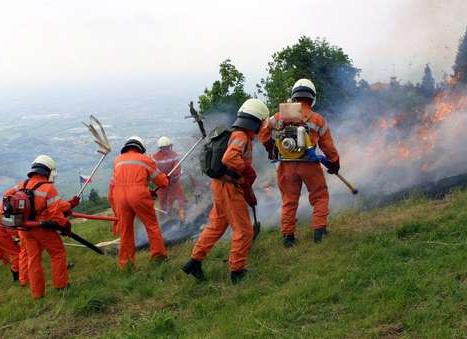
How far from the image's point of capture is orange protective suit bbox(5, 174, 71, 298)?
666 cm

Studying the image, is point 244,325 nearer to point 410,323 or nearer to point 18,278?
point 410,323

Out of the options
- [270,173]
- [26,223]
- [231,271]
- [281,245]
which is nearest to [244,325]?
[231,271]

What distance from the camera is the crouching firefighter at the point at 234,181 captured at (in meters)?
5.81

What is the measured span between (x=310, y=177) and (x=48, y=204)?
357 cm

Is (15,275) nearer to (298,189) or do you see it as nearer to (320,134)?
(298,189)

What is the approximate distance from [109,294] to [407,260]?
357 centimetres

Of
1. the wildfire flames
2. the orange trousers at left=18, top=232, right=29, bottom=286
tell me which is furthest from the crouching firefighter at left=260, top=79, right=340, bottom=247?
the orange trousers at left=18, top=232, right=29, bottom=286

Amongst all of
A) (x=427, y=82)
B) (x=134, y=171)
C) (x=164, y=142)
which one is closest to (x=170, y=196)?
(x=164, y=142)

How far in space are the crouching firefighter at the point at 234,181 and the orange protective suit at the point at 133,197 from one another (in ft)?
4.48

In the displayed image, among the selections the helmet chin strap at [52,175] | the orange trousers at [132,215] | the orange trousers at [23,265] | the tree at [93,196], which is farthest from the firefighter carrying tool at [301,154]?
the tree at [93,196]

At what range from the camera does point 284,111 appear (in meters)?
6.55

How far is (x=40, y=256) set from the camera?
22.3 feet

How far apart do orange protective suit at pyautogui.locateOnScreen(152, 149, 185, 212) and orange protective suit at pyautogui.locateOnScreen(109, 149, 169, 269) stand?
368 cm

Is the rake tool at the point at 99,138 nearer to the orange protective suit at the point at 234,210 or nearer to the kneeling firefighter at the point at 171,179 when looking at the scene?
the kneeling firefighter at the point at 171,179
